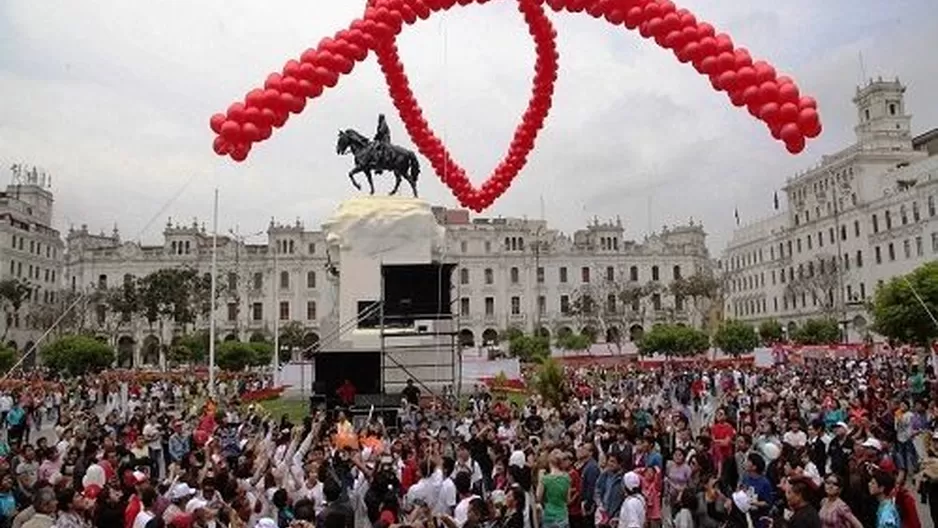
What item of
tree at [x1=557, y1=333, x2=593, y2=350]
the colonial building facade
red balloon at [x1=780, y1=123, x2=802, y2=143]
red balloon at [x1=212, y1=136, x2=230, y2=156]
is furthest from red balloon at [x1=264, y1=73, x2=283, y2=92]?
the colonial building facade

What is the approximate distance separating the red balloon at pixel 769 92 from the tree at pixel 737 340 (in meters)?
48.7

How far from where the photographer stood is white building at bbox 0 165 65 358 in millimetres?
72500

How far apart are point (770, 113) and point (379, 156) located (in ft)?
62.2

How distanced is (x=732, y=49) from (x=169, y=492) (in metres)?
10.6

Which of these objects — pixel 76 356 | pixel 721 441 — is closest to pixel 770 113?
pixel 721 441

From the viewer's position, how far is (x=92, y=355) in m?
44.7

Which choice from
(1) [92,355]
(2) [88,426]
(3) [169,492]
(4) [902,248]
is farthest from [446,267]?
(4) [902,248]

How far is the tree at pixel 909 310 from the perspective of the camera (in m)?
34.2

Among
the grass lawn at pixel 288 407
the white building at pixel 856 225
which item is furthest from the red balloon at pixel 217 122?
the white building at pixel 856 225

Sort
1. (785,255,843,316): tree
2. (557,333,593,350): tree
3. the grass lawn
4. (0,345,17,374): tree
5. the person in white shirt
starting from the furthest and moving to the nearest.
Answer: (557,333,593,350): tree → (785,255,843,316): tree → (0,345,17,374): tree → the grass lawn → the person in white shirt

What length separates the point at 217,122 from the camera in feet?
48.6

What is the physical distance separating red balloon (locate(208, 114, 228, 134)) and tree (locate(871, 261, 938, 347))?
28.2 meters

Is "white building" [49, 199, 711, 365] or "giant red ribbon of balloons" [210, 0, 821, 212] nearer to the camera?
"giant red ribbon of balloons" [210, 0, 821, 212]

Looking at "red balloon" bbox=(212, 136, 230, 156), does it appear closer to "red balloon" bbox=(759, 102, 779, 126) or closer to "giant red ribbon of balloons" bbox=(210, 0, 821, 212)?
"giant red ribbon of balloons" bbox=(210, 0, 821, 212)
